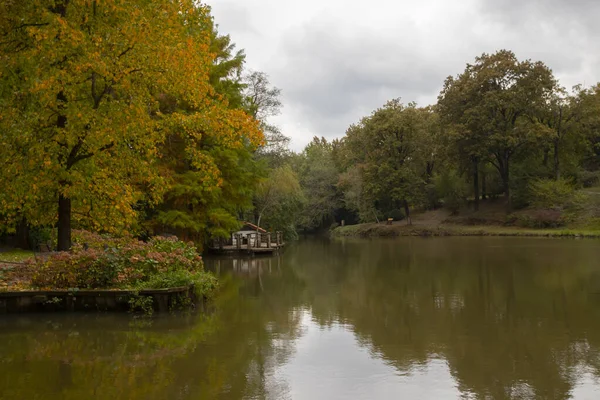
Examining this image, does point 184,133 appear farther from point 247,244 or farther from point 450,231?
point 450,231

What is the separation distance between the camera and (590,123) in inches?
1956

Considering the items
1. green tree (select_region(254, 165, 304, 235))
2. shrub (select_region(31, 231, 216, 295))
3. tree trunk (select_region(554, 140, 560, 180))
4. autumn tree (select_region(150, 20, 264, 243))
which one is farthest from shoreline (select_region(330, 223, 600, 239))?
shrub (select_region(31, 231, 216, 295))

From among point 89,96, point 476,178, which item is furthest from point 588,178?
point 89,96

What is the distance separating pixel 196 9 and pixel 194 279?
21.8 ft

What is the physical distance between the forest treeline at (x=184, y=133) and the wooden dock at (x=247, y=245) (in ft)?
4.90

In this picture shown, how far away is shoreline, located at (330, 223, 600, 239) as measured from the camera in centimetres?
3986

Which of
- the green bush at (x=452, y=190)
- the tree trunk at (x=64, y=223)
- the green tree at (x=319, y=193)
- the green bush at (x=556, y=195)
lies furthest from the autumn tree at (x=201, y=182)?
the green tree at (x=319, y=193)

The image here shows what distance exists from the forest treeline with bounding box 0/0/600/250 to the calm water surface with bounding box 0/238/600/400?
11.1ft

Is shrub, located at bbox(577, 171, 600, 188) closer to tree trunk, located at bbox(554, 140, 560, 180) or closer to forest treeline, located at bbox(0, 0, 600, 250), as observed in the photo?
forest treeline, located at bbox(0, 0, 600, 250)

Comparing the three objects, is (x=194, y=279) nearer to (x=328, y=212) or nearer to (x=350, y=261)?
(x=350, y=261)

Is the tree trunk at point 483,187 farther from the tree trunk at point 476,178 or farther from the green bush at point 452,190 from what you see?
the tree trunk at point 476,178

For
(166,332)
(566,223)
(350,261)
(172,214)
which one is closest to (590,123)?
(566,223)

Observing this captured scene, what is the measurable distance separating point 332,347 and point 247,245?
22.0 m

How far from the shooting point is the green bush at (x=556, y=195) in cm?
4441
